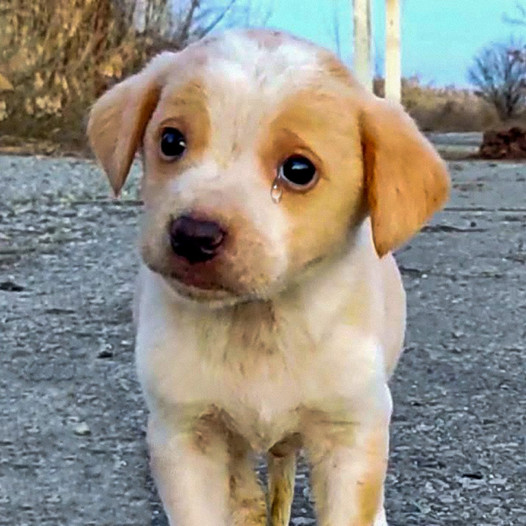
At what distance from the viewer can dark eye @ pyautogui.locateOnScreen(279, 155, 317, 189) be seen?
8.25 feet

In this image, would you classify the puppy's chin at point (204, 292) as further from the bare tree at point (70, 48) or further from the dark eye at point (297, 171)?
the bare tree at point (70, 48)

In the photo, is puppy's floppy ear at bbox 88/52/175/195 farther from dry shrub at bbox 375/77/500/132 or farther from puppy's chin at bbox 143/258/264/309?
dry shrub at bbox 375/77/500/132

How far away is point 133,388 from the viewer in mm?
4324

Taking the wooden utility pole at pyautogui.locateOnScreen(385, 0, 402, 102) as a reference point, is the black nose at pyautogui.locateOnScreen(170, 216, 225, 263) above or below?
above

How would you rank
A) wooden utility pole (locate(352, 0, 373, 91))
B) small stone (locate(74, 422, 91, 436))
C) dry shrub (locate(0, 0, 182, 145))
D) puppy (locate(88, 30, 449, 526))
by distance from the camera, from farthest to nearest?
dry shrub (locate(0, 0, 182, 145)) < wooden utility pole (locate(352, 0, 373, 91)) < small stone (locate(74, 422, 91, 436)) < puppy (locate(88, 30, 449, 526))

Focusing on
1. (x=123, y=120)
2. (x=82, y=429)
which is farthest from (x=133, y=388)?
(x=123, y=120)

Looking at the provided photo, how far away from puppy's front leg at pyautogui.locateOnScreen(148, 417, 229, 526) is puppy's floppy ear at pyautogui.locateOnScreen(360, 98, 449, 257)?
53 cm

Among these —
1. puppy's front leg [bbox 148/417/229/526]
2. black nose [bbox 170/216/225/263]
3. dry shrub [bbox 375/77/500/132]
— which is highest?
black nose [bbox 170/216/225/263]

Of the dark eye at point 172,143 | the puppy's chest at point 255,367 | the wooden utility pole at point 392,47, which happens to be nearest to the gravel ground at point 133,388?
the puppy's chest at point 255,367

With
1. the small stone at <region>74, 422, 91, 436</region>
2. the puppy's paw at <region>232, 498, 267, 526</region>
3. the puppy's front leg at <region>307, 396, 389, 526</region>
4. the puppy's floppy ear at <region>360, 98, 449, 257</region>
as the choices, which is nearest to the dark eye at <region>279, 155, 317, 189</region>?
the puppy's floppy ear at <region>360, 98, 449, 257</region>

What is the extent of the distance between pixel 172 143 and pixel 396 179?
16.4 inches

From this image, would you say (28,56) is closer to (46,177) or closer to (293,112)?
(46,177)

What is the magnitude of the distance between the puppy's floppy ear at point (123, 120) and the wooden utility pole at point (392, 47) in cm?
1134

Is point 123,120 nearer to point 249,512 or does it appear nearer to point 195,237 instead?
point 195,237
